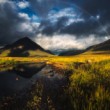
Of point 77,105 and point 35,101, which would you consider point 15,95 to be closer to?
point 35,101

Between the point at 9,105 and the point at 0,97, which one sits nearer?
the point at 9,105

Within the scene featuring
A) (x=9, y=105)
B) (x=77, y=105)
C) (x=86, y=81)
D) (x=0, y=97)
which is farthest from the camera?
(x=86, y=81)

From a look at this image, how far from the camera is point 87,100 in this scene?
1642cm

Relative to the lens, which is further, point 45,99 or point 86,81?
point 86,81

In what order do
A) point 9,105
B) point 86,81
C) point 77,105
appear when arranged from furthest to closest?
point 86,81 < point 9,105 < point 77,105

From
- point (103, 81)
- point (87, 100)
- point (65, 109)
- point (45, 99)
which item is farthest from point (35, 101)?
point (103, 81)

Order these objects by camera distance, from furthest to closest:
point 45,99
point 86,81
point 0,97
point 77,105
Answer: point 86,81 → point 0,97 → point 45,99 → point 77,105

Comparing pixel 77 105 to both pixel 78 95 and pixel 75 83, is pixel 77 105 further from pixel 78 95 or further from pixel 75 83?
pixel 75 83

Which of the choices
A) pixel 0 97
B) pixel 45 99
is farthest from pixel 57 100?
pixel 0 97

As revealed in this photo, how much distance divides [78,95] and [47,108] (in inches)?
102

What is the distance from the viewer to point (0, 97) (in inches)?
826

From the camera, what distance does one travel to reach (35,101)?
18.8m

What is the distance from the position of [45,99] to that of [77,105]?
4.06 metres

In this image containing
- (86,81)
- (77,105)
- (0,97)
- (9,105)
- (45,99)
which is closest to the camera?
(77,105)
